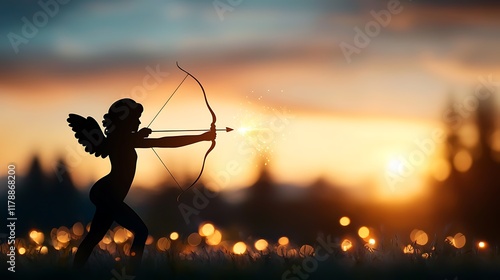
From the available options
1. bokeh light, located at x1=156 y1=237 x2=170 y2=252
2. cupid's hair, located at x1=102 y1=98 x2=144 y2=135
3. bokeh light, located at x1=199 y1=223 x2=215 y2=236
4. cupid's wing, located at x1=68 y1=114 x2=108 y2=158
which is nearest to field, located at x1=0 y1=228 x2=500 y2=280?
bokeh light, located at x1=156 y1=237 x2=170 y2=252

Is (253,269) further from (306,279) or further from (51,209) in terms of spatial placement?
(51,209)

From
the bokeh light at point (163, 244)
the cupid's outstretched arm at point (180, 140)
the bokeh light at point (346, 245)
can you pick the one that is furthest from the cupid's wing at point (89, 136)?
the bokeh light at point (346, 245)

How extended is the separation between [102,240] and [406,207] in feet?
114

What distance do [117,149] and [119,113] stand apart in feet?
1.60

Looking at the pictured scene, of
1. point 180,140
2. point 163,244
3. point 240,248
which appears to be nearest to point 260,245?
point 240,248

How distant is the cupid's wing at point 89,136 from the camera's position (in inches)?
509

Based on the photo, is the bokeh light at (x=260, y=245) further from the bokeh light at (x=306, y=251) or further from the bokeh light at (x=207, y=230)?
the bokeh light at (x=207, y=230)

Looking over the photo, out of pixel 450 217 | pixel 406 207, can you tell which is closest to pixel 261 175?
pixel 450 217

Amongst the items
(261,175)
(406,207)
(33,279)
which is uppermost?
(33,279)

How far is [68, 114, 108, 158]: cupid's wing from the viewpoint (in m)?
12.9

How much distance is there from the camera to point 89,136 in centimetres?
1294

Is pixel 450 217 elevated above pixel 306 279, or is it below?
below

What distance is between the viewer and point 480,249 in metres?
12.8

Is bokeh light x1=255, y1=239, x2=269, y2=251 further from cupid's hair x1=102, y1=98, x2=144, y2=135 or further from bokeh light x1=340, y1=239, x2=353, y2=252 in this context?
cupid's hair x1=102, y1=98, x2=144, y2=135
